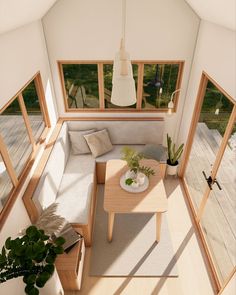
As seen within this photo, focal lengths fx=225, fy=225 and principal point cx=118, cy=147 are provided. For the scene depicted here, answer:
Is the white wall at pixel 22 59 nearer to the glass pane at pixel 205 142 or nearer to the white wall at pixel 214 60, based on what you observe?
the white wall at pixel 214 60

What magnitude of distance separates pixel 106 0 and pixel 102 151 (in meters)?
2.44

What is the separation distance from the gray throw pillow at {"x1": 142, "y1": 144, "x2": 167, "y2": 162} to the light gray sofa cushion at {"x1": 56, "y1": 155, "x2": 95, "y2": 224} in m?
1.02

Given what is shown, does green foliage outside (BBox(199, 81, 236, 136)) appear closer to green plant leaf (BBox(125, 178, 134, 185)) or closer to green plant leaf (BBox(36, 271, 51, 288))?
green plant leaf (BBox(125, 178, 134, 185))

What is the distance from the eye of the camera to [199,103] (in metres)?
3.64

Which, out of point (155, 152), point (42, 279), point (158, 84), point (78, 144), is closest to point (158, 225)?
point (155, 152)

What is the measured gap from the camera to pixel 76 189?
11.7ft

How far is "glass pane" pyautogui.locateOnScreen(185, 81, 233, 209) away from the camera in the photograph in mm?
3439

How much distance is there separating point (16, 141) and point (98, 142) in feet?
6.34

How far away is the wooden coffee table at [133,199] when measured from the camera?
9.83ft

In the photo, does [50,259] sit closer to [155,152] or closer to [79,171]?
[79,171]

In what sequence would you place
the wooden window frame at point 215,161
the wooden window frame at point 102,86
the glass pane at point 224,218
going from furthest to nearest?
the wooden window frame at point 102,86
the glass pane at point 224,218
the wooden window frame at point 215,161

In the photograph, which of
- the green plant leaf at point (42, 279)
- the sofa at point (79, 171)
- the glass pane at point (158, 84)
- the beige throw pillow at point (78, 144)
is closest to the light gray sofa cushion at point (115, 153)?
the sofa at point (79, 171)

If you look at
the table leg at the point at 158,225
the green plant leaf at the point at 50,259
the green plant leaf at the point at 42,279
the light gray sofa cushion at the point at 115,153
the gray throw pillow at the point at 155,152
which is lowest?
the table leg at the point at 158,225

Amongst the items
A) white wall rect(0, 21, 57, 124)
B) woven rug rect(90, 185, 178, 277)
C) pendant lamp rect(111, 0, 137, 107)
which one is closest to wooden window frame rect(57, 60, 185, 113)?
white wall rect(0, 21, 57, 124)
